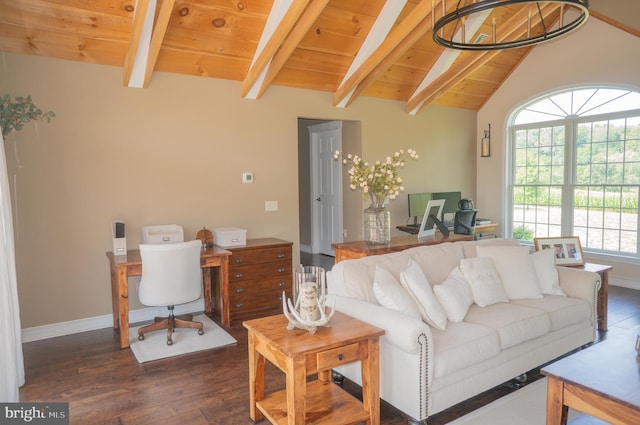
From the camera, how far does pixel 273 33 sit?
420 cm

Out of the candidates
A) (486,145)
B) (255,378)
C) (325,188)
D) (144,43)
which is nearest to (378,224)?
(255,378)

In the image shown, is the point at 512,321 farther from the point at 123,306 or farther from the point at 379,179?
the point at 123,306

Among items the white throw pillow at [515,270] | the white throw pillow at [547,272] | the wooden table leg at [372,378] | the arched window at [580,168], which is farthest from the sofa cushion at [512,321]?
the arched window at [580,168]

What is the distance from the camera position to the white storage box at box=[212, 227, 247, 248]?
4.54 m

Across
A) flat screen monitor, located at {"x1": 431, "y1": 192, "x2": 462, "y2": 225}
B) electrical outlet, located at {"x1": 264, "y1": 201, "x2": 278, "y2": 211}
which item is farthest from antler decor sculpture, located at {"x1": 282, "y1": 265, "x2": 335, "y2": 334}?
flat screen monitor, located at {"x1": 431, "y1": 192, "x2": 462, "y2": 225}

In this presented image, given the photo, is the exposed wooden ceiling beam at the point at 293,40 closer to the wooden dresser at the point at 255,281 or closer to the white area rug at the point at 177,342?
the wooden dresser at the point at 255,281

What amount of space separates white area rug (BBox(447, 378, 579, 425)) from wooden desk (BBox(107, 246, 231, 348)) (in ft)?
8.39

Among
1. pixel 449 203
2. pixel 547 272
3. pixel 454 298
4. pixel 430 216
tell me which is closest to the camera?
pixel 454 298

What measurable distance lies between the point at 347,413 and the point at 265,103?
3723 mm

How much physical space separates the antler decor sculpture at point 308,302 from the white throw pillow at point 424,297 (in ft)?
2.43

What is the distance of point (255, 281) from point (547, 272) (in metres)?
2.76

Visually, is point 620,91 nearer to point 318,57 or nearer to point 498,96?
point 498,96

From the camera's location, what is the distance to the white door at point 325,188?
22.9 ft

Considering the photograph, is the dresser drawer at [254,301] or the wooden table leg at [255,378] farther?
the dresser drawer at [254,301]
